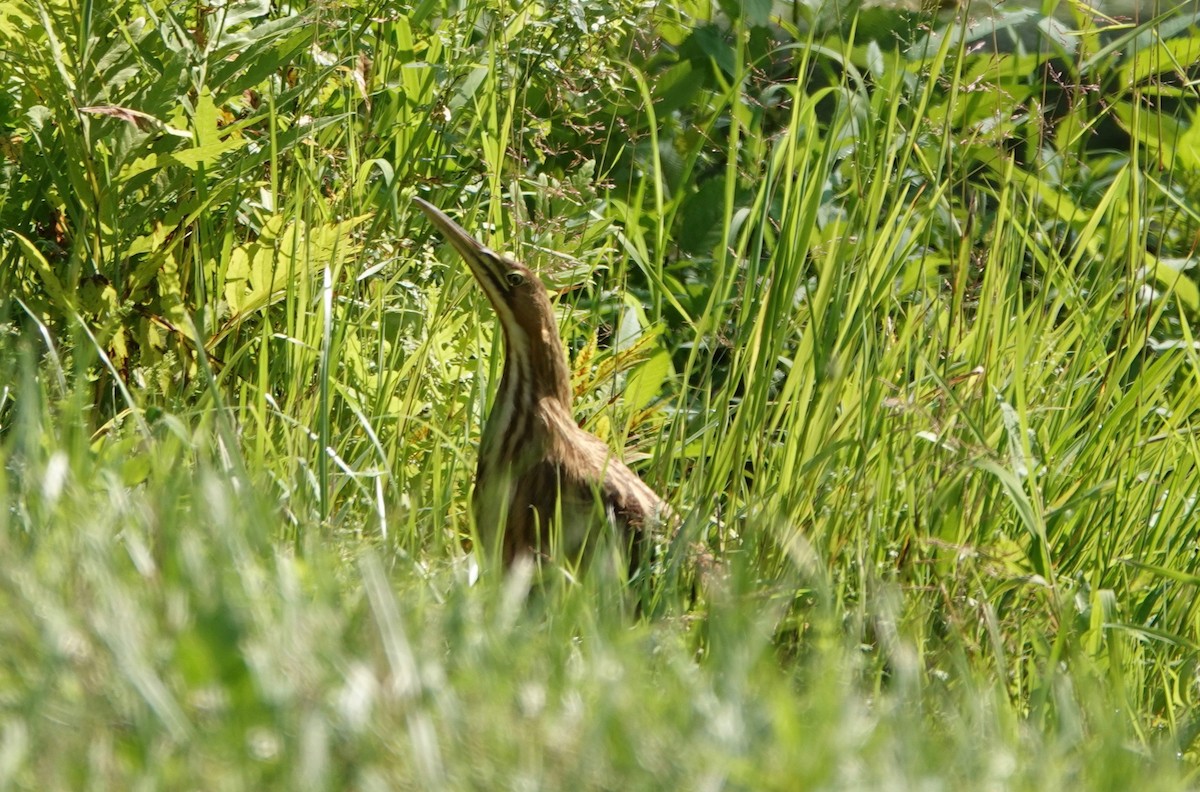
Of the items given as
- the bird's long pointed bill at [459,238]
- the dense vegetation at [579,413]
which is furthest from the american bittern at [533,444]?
the dense vegetation at [579,413]

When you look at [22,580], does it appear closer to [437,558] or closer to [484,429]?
[437,558]

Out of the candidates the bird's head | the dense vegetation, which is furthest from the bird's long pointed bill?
the dense vegetation

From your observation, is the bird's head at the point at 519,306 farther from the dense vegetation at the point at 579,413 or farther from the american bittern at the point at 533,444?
Answer: the dense vegetation at the point at 579,413

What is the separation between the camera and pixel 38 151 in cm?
359

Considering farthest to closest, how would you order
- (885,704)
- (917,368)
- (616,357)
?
(616,357)
(917,368)
(885,704)

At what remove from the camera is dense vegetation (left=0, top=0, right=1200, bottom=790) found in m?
1.42

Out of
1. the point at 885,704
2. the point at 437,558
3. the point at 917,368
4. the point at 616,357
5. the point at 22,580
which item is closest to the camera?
the point at 22,580

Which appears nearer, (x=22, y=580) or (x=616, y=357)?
(x=22, y=580)

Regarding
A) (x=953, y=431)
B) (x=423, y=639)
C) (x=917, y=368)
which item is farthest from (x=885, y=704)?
(x=917, y=368)

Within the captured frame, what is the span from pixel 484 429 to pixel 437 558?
107 centimetres

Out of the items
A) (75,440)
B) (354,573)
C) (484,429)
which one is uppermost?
(75,440)

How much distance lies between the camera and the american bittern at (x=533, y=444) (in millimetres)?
3582

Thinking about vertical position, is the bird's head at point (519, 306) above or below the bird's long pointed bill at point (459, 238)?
below

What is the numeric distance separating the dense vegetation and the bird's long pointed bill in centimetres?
12
